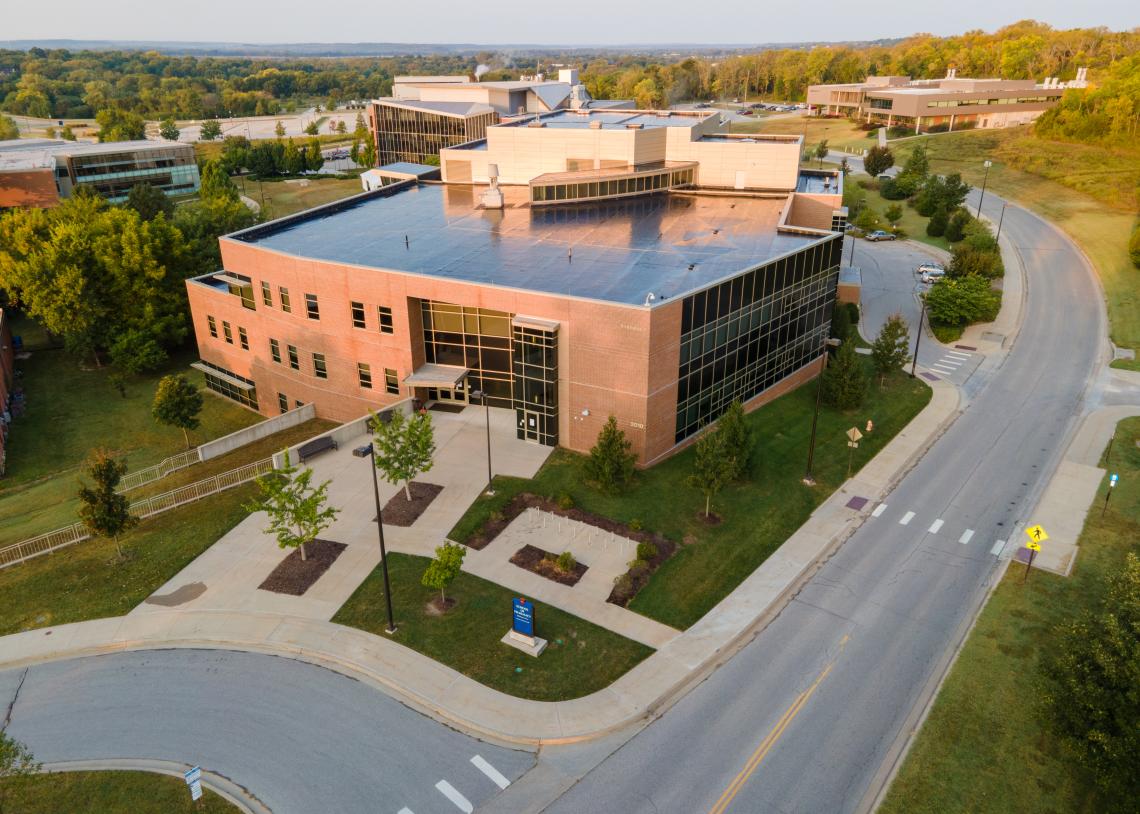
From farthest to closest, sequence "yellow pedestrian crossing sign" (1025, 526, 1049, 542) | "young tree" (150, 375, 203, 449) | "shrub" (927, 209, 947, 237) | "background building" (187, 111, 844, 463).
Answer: "shrub" (927, 209, 947, 237), "young tree" (150, 375, 203, 449), "background building" (187, 111, 844, 463), "yellow pedestrian crossing sign" (1025, 526, 1049, 542)

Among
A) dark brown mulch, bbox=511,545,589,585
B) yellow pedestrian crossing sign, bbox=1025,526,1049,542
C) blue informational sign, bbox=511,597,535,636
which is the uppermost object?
yellow pedestrian crossing sign, bbox=1025,526,1049,542

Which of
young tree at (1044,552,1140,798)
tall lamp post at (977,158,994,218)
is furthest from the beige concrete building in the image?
young tree at (1044,552,1140,798)

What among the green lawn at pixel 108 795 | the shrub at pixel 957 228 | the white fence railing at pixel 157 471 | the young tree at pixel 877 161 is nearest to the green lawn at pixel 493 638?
the green lawn at pixel 108 795

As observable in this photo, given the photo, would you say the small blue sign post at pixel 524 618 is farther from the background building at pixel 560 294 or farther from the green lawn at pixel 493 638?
the background building at pixel 560 294

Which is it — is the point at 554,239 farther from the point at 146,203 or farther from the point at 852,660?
the point at 146,203

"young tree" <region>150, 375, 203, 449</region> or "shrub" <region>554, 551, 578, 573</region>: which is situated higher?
"young tree" <region>150, 375, 203, 449</region>

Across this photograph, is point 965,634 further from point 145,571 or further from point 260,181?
point 260,181

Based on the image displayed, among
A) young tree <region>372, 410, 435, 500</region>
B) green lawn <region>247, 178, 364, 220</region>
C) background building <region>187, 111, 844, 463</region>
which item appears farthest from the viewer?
green lawn <region>247, 178, 364, 220</region>

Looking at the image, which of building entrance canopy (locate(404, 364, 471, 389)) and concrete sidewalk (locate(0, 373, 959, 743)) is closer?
concrete sidewalk (locate(0, 373, 959, 743))

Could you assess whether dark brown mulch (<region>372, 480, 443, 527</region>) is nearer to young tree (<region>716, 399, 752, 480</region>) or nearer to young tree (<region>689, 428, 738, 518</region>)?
young tree (<region>689, 428, 738, 518</region>)
